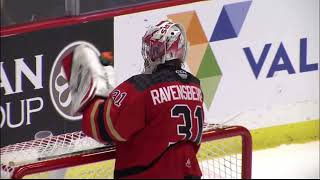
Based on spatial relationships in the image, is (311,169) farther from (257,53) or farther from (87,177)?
(87,177)

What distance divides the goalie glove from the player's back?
91 mm

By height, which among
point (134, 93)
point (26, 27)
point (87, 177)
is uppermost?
point (26, 27)

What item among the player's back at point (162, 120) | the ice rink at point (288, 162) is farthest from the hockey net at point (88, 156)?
the ice rink at point (288, 162)

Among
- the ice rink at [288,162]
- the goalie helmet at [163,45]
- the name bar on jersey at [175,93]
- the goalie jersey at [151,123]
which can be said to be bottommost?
the ice rink at [288,162]

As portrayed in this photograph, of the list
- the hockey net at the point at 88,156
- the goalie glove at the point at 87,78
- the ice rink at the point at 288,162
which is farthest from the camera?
the ice rink at the point at 288,162

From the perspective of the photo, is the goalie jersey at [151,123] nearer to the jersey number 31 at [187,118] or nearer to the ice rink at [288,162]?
the jersey number 31 at [187,118]

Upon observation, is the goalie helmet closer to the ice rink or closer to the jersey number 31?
the jersey number 31

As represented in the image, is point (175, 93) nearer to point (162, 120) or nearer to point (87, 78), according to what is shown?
point (162, 120)

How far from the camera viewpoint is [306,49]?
4023mm

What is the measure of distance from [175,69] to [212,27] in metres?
1.21

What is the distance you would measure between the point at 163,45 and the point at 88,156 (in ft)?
1.56

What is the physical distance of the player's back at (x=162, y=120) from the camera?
102 inches

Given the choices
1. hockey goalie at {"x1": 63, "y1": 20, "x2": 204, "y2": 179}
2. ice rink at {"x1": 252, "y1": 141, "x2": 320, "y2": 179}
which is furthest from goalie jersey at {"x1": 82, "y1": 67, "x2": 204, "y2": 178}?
ice rink at {"x1": 252, "y1": 141, "x2": 320, "y2": 179}

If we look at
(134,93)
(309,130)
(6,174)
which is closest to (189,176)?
(134,93)
